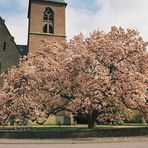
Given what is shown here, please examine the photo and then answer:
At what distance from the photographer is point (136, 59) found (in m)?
27.0

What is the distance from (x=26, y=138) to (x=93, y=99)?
6315 mm

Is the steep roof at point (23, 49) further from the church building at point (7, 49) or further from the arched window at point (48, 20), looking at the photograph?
the church building at point (7, 49)

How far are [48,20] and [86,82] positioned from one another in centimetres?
3135

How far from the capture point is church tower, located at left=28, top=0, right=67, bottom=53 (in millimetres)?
52938

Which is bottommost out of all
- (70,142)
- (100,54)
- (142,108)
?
(70,142)

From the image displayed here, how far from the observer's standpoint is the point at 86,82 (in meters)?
25.9

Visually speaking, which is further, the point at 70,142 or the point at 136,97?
the point at 136,97

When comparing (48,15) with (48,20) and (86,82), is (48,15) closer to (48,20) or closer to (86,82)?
(48,20)

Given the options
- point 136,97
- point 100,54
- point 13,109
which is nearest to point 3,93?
point 13,109

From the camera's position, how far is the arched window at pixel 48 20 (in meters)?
54.4

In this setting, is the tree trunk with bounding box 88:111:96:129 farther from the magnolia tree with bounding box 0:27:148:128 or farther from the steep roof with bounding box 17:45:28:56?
the steep roof with bounding box 17:45:28:56

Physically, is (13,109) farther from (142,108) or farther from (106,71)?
(142,108)

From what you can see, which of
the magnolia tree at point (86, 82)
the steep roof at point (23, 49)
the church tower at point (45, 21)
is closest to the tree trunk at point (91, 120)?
the magnolia tree at point (86, 82)

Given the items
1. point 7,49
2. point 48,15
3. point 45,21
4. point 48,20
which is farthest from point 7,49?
point 48,15
